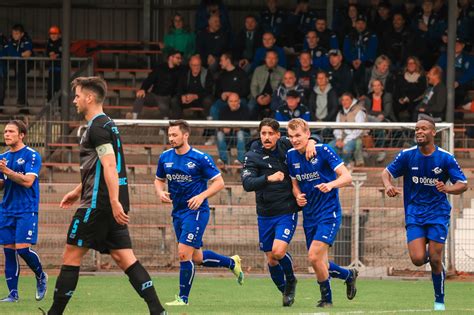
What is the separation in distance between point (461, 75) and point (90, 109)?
13825 millimetres

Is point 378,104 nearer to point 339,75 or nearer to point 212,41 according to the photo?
point 339,75

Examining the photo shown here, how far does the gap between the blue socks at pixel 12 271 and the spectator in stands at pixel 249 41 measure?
33.9ft

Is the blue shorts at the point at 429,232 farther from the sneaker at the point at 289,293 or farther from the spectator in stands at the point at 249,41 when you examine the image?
the spectator in stands at the point at 249,41

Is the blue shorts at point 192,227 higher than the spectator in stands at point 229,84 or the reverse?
the reverse

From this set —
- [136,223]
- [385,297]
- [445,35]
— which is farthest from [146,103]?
[385,297]

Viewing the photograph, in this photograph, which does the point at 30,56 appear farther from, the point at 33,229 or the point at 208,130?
the point at 33,229

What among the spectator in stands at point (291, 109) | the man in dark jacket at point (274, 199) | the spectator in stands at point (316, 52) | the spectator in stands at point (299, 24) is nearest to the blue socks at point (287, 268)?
the man in dark jacket at point (274, 199)

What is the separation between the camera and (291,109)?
65.3 ft

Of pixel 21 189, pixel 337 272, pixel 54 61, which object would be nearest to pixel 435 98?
pixel 54 61

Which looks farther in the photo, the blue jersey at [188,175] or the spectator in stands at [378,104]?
the spectator in stands at [378,104]

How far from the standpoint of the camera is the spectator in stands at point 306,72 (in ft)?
70.2

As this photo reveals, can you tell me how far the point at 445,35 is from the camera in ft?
74.7

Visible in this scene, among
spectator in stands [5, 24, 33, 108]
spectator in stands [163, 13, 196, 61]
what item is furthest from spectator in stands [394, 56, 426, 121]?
spectator in stands [5, 24, 33, 108]

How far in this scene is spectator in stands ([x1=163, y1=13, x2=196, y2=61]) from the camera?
2373 cm
